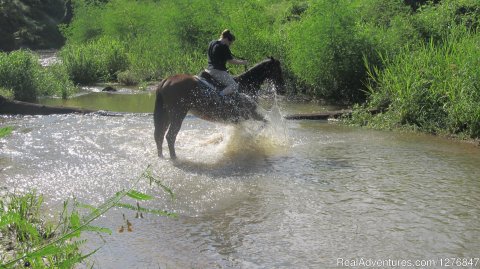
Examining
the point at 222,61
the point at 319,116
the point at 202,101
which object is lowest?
the point at 319,116

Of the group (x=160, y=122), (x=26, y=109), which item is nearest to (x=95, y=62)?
(x=26, y=109)

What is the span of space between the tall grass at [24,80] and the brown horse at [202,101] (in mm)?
7212

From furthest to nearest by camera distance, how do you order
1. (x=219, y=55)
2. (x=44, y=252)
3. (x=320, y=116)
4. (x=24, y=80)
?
(x=24, y=80) → (x=320, y=116) → (x=219, y=55) → (x=44, y=252)

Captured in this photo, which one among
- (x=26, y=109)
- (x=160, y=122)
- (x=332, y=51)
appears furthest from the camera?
(x=332, y=51)

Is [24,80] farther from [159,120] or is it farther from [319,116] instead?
[319,116]

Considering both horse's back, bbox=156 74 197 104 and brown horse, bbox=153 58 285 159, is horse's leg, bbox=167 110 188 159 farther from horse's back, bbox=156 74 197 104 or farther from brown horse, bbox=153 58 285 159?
horse's back, bbox=156 74 197 104

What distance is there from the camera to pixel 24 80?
1602 centimetres

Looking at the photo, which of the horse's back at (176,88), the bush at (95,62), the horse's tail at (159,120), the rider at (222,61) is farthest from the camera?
the bush at (95,62)

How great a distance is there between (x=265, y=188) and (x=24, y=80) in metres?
10.9

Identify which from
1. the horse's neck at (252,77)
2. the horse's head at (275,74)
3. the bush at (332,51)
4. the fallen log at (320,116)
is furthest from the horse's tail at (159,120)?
the bush at (332,51)

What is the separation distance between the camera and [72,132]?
11172mm

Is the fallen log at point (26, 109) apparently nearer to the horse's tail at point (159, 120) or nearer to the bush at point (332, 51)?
the horse's tail at point (159, 120)

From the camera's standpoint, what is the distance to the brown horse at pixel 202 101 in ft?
30.2

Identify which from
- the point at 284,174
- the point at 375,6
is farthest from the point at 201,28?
the point at 284,174
